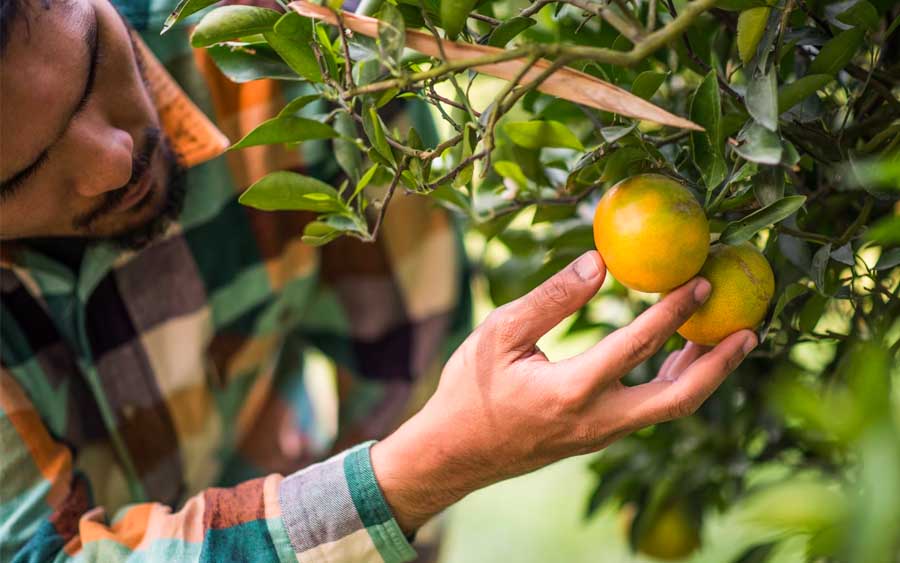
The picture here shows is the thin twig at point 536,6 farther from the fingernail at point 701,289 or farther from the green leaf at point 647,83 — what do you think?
the fingernail at point 701,289

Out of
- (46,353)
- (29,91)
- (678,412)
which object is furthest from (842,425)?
(46,353)

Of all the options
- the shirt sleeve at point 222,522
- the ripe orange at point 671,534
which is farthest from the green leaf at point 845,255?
the ripe orange at point 671,534

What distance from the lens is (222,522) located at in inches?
33.8

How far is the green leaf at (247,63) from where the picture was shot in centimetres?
76

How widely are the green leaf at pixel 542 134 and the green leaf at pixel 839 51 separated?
0.65 feet

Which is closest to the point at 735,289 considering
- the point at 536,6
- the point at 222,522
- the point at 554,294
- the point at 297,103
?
the point at 554,294

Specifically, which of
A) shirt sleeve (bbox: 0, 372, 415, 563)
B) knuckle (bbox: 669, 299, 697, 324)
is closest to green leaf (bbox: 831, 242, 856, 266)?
knuckle (bbox: 669, 299, 697, 324)

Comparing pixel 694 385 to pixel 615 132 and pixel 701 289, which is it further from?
pixel 615 132

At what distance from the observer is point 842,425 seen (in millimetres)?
318

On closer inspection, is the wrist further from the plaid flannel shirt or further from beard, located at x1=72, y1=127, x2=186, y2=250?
beard, located at x1=72, y1=127, x2=186, y2=250

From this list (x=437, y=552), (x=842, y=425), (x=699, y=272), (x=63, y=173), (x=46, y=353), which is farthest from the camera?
(x=437, y=552)

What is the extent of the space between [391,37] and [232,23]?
0.50ft

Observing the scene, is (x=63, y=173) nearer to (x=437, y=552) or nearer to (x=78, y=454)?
(x=78, y=454)

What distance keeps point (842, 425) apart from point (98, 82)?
750mm
